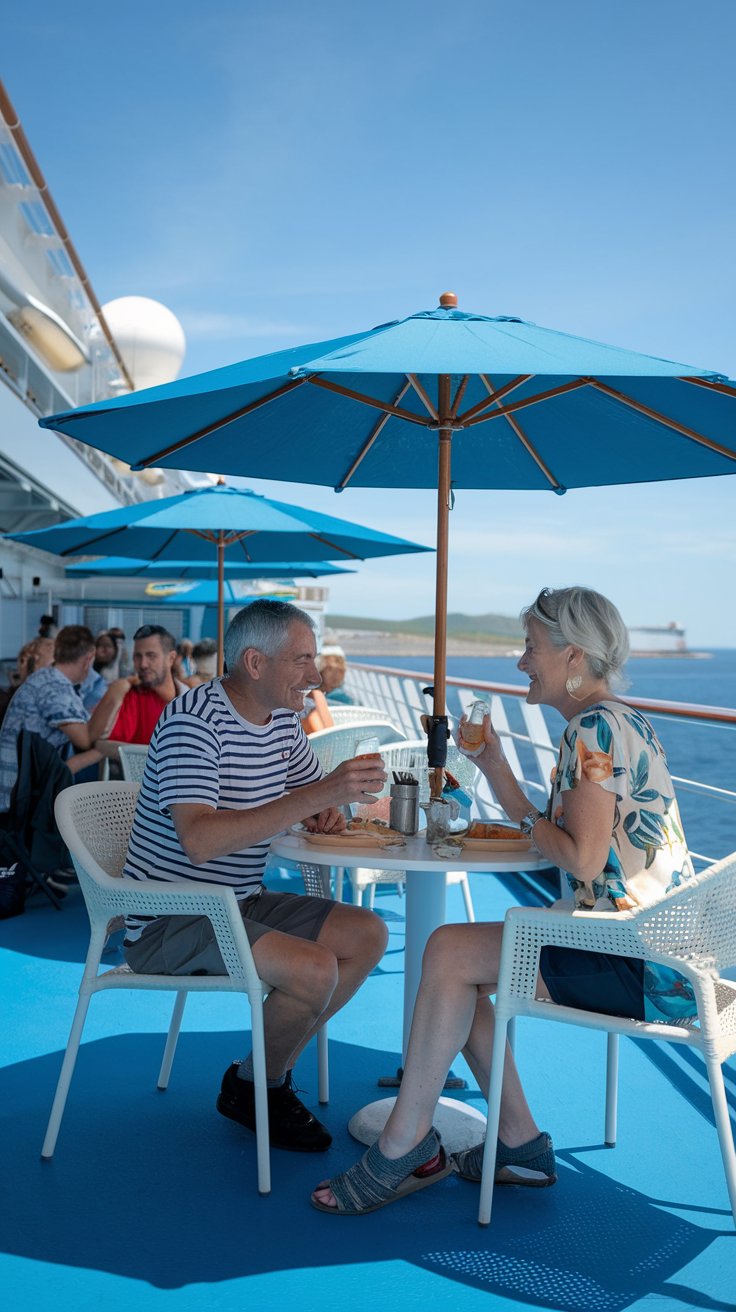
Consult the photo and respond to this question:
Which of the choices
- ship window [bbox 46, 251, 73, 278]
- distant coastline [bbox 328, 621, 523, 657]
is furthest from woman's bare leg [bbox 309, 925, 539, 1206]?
distant coastline [bbox 328, 621, 523, 657]

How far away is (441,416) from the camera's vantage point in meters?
2.88

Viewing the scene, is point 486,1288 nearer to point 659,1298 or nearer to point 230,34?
point 659,1298

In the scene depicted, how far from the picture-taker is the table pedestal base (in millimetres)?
2678

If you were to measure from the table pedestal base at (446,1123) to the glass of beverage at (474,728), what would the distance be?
0.98 metres

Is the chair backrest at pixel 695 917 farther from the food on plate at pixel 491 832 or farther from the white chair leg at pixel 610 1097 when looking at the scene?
the white chair leg at pixel 610 1097

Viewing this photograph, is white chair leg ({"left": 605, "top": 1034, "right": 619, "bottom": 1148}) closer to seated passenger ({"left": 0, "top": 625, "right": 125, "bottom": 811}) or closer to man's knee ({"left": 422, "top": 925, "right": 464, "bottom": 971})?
man's knee ({"left": 422, "top": 925, "right": 464, "bottom": 971})

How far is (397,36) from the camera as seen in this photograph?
30.2ft

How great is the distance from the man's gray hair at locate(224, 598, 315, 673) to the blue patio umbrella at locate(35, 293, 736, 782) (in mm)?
466

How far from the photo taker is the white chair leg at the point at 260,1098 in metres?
2.34

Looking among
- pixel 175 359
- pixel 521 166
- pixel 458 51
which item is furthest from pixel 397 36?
pixel 175 359

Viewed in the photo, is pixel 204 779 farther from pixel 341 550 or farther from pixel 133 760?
pixel 341 550

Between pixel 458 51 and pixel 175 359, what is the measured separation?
61.2ft

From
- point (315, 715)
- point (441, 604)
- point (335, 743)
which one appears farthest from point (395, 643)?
point (441, 604)

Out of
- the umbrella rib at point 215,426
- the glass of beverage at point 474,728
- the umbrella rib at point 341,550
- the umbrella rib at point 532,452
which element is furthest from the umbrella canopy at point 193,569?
the glass of beverage at point 474,728
